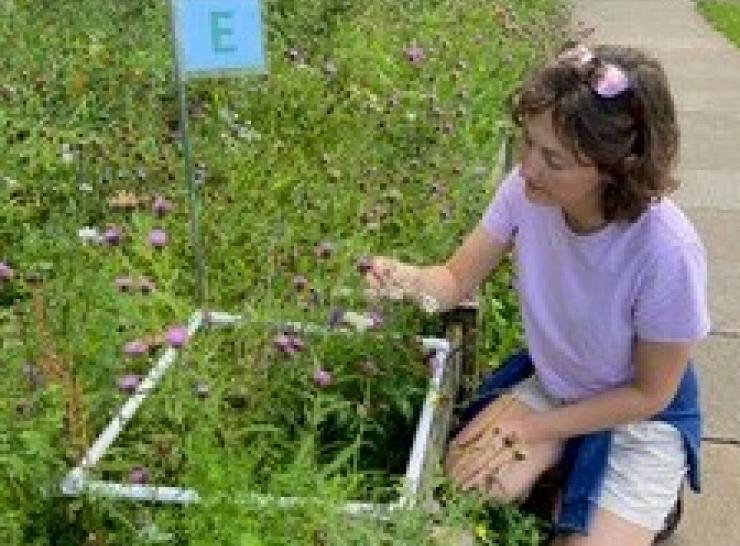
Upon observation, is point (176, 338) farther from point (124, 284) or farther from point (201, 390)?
point (124, 284)

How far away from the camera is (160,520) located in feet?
7.89

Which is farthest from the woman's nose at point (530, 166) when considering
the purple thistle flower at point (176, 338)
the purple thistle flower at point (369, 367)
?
the purple thistle flower at point (176, 338)

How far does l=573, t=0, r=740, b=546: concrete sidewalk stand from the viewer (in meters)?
3.55

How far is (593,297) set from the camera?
2.96 meters

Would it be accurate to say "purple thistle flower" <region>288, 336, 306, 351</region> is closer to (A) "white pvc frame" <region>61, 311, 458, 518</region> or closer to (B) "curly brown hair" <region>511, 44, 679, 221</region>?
(A) "white pvc frame" <region>61, 311, 458, 518</region>

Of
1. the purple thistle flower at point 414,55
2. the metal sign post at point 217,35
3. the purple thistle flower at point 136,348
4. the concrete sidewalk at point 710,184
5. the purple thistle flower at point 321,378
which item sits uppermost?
the metal sign post at point 217,35

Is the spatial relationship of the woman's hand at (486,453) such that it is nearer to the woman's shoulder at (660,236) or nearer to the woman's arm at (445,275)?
the woman's arm at (445,275)

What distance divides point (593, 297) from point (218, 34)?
971 mm

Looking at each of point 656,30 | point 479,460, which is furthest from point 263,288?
point 656,30

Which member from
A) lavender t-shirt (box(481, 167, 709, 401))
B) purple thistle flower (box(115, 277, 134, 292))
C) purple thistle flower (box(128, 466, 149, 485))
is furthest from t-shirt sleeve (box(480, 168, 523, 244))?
purple thistle flower (box(128, 466, 149, 485))

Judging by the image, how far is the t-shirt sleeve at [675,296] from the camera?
280 centimetres

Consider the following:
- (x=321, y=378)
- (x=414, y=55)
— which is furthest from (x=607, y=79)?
(x=414, y=55)

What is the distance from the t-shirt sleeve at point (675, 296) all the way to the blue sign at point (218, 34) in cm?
96

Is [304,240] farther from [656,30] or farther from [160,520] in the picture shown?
[656,30]
